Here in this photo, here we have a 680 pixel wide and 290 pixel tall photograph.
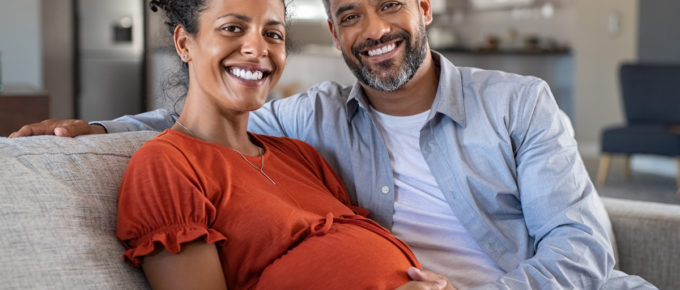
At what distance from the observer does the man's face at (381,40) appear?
184cm

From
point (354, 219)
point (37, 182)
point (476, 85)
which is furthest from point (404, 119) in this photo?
point (37, 182)

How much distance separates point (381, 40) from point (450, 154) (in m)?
0.35

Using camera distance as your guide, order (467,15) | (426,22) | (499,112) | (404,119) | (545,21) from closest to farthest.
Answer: (499,112)
(404,119)
(426,22)
(545,21)
(467,15)

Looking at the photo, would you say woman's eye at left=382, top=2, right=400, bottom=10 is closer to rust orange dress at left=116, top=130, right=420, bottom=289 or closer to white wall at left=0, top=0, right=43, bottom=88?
rust orange dress at left=116, top=130, right=420, bottom=289

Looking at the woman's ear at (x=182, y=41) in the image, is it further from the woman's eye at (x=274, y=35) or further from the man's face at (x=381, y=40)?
the man's face at (x=381, y=40)

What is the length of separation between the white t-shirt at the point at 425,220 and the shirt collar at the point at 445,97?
3.0 inches

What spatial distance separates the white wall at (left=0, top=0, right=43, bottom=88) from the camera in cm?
545

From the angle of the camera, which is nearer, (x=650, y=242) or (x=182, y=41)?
(x=182, y=41)

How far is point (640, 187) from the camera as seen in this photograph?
5.75m

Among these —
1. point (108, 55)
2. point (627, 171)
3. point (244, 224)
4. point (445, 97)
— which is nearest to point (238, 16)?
point (244, 224)

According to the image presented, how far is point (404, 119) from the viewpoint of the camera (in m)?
1.85

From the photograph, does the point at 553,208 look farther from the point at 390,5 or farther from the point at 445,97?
the point at 390,5

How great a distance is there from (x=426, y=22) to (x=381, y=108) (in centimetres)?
29

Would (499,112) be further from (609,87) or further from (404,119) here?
(609,87)
